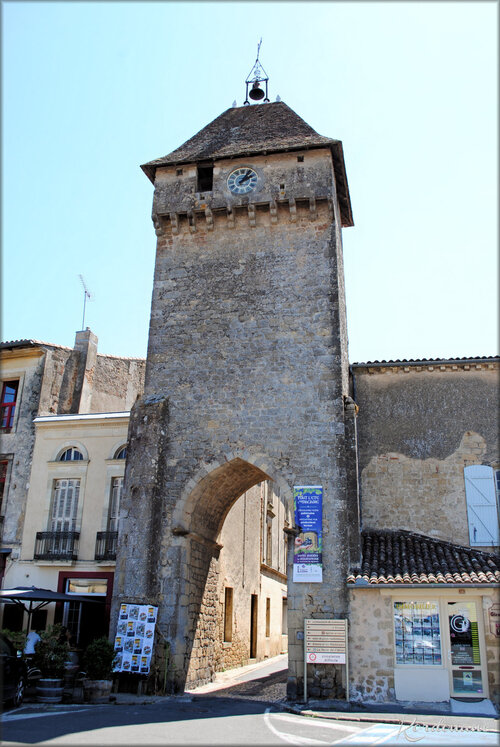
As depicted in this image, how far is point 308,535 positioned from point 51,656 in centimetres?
503

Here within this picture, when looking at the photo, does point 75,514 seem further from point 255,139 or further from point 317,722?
point 255,139

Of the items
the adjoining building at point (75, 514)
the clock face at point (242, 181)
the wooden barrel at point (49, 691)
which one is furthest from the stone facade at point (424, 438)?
the wooden barrel at point (49, 691)

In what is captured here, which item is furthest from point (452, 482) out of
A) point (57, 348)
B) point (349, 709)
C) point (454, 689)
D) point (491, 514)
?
point (57, 348)

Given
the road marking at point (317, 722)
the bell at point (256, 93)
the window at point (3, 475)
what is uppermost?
the bell at point (256, 93)

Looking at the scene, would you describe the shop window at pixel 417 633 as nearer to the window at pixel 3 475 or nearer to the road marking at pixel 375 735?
the road marking at pixel 375 735

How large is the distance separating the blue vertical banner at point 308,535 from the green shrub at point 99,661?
3.63 metres

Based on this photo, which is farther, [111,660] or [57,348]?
[57,348]

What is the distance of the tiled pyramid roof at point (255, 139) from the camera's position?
15.5 meters

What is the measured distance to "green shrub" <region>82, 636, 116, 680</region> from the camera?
11398mm

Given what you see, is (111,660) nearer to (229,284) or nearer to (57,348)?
(229,284)

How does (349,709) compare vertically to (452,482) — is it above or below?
below

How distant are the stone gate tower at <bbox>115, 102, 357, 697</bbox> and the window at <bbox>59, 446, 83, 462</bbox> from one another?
12.2ft

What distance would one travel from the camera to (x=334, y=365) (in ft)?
44.7

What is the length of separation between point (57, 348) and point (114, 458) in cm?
419
